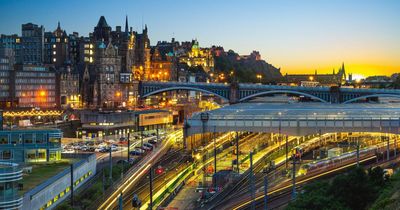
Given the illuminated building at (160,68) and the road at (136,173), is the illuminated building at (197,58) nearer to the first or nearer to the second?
the illuminated building at (160,68)

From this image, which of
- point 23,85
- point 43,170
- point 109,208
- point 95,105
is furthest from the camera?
point 95,105

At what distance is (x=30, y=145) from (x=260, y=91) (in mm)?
69043

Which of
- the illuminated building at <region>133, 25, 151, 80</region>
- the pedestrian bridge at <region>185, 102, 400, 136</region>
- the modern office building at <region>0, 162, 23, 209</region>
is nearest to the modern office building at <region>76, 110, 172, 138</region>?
the pedestrian bridge at <region>185, 102, 400, 136</region>

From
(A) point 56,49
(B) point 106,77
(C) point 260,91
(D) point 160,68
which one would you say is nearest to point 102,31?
(A) point 56,49

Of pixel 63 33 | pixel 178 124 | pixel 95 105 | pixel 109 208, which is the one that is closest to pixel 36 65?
pixel 95 105

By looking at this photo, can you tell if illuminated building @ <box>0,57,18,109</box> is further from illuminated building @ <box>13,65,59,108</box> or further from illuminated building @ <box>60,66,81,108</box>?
illuminated building @ <box>60,66,81,108</box>

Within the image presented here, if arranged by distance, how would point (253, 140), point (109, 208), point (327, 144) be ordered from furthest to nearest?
point (253, 140) → point (327, 144) → point (109, 208)

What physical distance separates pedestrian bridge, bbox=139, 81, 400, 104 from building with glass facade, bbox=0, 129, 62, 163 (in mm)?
64856

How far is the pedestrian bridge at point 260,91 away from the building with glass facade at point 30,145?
64.9 metres

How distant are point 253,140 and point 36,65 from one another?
48.5 meters

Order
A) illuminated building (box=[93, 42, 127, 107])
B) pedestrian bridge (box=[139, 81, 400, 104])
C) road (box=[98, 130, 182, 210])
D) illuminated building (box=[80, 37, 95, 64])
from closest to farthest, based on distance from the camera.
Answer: road (box=[98, 130, 182, 210]), illuminated building (box=[93, 42, 127, 107]), pedestrian bridge (box=[139, 81, 400, 104]), illuminated building (box=[80, 37, 95, 64])

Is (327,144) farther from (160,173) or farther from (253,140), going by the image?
(160,173)

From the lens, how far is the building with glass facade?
4731 centimetres

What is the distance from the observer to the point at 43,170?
4281 cm
